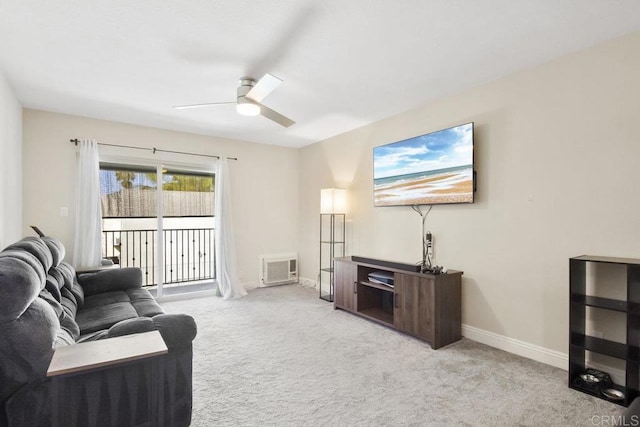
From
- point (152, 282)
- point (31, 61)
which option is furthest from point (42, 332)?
point (152, 282)

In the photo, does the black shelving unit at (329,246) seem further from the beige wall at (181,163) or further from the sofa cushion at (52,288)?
the sofa cushion at (52,288)

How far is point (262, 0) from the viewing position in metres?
1.85

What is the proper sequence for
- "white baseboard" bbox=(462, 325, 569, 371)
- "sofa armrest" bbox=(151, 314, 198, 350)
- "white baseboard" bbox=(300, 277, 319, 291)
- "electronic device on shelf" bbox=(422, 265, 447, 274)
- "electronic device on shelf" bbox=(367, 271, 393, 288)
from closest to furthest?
"sofa armrest" bbox=(151, 314, 198, 350)
"white baseboard" bbox=(462, 325, 569, 371)
"electronic device on shelf" bbox=(422, 265, 447, 274)
"electronic device on shelf" bbox=(367, 271, 393, 288)
"white baseboard" bbox=(300, 277, 319, 291)

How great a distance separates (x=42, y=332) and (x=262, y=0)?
206 cm

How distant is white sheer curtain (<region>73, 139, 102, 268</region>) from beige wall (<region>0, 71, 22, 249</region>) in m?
0.53

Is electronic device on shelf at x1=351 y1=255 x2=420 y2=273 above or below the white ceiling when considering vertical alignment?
below

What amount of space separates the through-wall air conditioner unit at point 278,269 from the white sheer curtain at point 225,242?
57 cm

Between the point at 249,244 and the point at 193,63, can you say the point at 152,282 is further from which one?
the point at 193,63

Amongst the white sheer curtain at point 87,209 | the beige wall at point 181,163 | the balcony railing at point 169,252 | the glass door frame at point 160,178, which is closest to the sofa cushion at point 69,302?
the white sheer curtain at point 87,209

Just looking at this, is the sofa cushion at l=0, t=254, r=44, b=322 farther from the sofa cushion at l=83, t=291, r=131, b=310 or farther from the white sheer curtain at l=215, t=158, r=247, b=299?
the white sheer curtain at l=215, t=158, r=247, b=299

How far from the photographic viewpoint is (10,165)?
3.00m

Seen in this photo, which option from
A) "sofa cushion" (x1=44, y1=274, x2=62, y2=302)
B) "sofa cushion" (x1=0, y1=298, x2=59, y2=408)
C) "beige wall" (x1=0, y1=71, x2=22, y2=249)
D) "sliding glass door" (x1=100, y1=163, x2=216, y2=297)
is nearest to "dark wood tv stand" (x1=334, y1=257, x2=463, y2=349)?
"sofa cushion" (x1=0, y1=298, x2=59, y2=408)

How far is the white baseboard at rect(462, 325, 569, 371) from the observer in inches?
98.0

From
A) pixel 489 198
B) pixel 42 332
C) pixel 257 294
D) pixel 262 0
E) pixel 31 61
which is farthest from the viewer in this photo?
pixel 257 294
